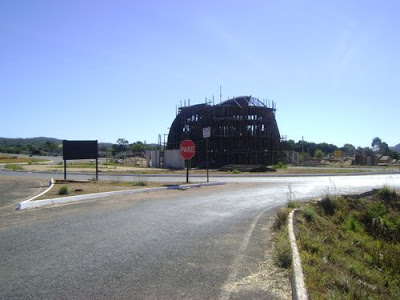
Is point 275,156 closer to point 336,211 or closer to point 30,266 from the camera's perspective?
point 336,211

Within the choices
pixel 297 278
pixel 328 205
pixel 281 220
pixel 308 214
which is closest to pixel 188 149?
pixel 328 205

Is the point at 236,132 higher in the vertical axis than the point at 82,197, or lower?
higher

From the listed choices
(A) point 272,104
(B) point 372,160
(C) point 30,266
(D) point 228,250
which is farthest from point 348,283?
(B) point 372,160

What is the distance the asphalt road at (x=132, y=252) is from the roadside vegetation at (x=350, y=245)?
0.83 m

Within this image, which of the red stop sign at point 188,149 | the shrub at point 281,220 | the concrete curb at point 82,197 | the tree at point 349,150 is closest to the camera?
the shrub at point 281,220

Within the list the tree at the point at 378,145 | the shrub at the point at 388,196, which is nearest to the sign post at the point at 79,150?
the shrub at the point at 388,196

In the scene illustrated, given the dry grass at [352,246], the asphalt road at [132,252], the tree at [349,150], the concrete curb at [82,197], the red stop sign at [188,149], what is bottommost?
the dry grass at [352,246]

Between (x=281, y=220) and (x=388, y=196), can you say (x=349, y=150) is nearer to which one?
(x=388, y=196)

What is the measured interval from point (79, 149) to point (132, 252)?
1695cm

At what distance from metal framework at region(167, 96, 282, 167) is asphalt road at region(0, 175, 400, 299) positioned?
37145 millimetres

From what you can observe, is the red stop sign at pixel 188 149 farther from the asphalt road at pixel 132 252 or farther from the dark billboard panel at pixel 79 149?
the asphalt road at pixel 132 252

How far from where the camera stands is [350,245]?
34.3 feet

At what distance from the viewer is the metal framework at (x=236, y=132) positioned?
50531 mm

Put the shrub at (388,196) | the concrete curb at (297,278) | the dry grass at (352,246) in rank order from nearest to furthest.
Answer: the concrete curb at (297,278)
the dry grass at (352,246)
the shrub at (388,196)
